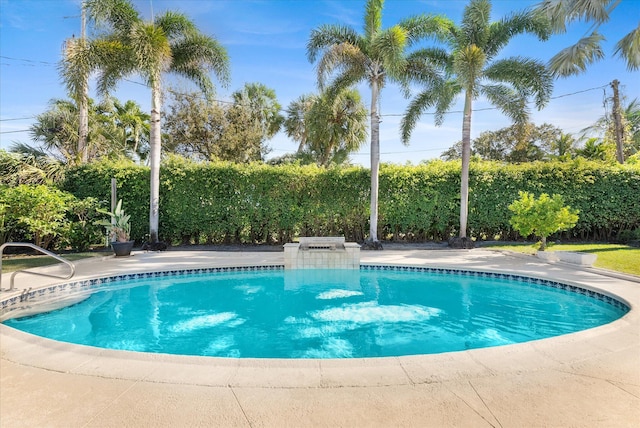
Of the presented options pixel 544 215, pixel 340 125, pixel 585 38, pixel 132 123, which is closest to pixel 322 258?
pixel 544 215

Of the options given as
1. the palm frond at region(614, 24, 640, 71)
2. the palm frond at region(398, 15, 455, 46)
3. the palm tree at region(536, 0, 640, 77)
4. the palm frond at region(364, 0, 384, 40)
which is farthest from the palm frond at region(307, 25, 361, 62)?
the palm frond at region(614, 24, 640, 71)

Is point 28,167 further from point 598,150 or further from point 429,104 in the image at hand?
point 598,150

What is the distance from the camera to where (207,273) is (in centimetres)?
913

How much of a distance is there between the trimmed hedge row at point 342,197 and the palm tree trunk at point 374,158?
34.7 inches

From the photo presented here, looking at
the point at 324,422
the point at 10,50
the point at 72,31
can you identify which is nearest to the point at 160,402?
the point at 324,422

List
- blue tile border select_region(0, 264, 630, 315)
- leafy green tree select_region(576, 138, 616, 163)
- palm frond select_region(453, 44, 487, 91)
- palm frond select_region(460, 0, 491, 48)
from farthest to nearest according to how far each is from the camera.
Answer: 1. leafy green tree select_region(576, 138, 616, 163)
2. palm frond select_region(460, 0, 491, 48)
3. palm frond select_region(453, 44, 487, 91)
4. blue tile border select_region(0, 264, 630, 315)

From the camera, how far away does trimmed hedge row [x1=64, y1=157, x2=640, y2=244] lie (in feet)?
42.2

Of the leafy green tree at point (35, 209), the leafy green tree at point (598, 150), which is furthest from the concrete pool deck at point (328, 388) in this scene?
the leafy green tree at point (598, 150)

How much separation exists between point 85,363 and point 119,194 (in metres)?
10.9

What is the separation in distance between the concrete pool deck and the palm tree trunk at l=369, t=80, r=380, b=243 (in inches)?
356

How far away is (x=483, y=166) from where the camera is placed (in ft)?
46.6

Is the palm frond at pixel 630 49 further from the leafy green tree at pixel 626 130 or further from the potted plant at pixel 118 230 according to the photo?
the leafy green tree at pixel 626 130

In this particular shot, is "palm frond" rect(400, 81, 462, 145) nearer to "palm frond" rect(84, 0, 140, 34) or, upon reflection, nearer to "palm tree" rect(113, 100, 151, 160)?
"palm frond" rect(84, 0, 140, 34)

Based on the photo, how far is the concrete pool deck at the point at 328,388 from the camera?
7.98 feet
